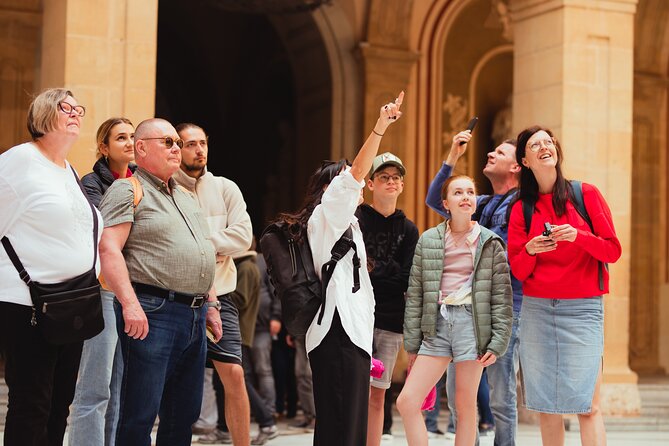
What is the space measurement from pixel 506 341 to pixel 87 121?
13.4ft

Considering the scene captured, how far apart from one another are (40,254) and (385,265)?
245 centimetres

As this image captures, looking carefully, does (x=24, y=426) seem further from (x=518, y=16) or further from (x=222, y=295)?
(x=518, y=16)

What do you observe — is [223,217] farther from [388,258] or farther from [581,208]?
[581,208]

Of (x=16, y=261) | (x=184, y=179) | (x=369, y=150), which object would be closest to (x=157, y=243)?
(x=16, y=261)

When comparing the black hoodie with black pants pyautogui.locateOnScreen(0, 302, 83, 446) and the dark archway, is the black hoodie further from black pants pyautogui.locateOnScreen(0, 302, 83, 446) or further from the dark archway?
the dark archway

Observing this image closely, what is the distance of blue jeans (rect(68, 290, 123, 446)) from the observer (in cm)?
587

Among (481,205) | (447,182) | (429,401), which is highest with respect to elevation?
(447,182)

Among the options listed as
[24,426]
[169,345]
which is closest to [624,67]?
[169,345]

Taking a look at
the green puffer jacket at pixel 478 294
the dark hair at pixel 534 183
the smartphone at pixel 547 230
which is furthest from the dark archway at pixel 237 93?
the smartphone at pixel 547 230

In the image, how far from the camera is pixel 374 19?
1494cm

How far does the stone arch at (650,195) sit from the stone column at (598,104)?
4.84m

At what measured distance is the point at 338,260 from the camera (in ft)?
18.1

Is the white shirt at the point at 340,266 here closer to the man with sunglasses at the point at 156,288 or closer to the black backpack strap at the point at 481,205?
the man with sunglasses at the point at 156,288

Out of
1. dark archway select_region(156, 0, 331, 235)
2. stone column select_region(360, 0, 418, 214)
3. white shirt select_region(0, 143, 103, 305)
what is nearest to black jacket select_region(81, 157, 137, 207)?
white shirt select_region(0, 143, 103, 305)
